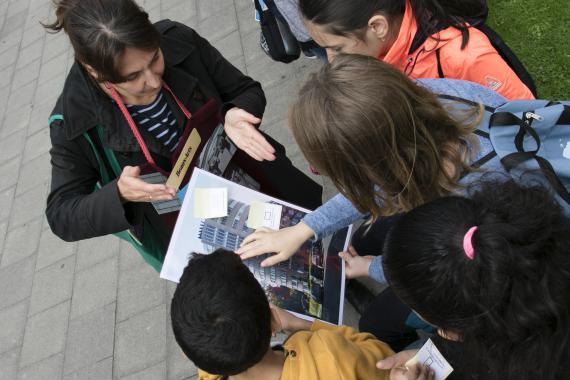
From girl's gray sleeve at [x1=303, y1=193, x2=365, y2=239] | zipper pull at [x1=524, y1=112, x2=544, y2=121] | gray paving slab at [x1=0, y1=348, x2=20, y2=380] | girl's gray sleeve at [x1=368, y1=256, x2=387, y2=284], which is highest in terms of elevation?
zipper pull at [x1=524, y1=112, x2=544, y2=121]

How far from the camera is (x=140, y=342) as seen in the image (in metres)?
2.59

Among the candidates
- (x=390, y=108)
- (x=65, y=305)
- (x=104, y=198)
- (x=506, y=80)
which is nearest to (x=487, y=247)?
(x=390, y=108)

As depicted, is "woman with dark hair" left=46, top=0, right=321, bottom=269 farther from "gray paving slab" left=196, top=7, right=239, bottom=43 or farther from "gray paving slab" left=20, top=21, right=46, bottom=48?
"gray paving slab" left=20, top=21, right=46, bottom=48

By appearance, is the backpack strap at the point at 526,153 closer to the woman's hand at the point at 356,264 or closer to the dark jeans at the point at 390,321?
the dark jeans at the point at 390,321

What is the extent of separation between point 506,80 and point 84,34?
4.04 feet

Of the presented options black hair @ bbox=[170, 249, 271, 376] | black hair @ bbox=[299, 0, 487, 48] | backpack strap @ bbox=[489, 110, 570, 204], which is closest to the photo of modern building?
black hair @ bbox=[170, 249, 271, 376]

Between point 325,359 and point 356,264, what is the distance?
71cm

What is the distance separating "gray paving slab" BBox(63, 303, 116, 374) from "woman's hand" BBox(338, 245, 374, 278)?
4.97 ft

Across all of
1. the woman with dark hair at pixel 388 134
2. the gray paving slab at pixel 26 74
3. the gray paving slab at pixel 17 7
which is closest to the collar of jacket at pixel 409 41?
the woman with dark hair at pixel 388 134

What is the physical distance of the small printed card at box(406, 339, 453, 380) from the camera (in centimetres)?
116

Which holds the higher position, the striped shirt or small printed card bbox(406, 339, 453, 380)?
the striped shirt

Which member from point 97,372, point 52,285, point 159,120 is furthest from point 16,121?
point 159,120

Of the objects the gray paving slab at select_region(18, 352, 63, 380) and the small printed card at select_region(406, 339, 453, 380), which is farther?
the gray paving slab at select_region(18, 352, 63, 380)

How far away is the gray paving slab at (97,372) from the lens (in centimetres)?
254
